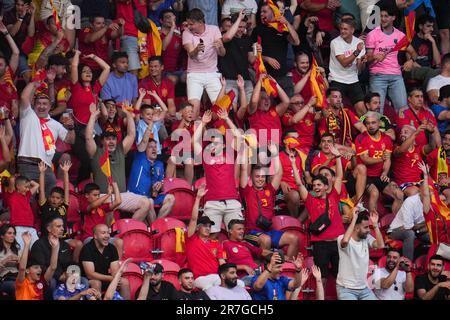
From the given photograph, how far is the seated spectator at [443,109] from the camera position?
76.9ft

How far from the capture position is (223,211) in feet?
69.0

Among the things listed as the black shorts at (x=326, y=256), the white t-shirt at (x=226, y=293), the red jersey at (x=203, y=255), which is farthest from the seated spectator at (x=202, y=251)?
the black shorts at (x=326, y=256)

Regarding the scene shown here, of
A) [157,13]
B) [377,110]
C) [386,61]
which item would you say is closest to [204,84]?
[157,13]

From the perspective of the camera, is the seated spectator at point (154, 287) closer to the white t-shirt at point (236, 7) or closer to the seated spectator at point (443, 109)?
the white t-shirt at point (236, 7)

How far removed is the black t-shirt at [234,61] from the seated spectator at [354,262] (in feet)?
11.3

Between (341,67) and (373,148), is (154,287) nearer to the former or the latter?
(373,148)

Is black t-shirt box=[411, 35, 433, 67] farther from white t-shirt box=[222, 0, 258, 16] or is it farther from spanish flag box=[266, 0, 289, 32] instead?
white t-shirt box=[222, 0, 258, 16]

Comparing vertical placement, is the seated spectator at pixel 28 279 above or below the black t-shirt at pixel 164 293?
above

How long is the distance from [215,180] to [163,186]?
69 centimetres

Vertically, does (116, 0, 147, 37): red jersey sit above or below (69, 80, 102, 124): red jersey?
above

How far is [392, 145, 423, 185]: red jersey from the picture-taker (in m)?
22.4

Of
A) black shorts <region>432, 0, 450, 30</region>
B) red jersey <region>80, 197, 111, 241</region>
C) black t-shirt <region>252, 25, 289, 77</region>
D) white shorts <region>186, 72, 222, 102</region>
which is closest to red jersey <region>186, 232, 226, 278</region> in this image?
red jersey <region>80, 197, 111, 241</region>

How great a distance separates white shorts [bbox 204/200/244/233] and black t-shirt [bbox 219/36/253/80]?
7.85 ft

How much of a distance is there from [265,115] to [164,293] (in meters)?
4.12
